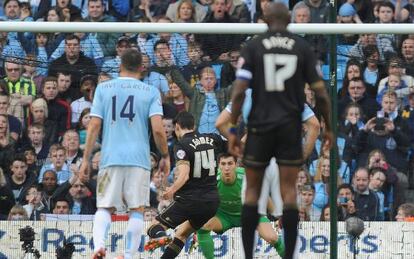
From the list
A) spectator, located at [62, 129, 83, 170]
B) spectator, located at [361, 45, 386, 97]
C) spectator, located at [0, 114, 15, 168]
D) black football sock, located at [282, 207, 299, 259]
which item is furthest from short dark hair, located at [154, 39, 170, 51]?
black football sock, located at [282, 207, 299, 259]

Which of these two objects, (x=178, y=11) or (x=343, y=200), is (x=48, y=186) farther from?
(x=178, y=11)

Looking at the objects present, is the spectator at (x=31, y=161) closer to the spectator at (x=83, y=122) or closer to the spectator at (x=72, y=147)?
the spectator at (x=72, y=147)

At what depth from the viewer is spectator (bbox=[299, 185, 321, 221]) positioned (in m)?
14.2

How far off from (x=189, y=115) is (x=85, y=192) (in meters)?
1.52

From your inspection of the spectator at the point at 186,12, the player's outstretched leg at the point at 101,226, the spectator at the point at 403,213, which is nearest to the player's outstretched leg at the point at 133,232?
the player's outstretched leg at the point at 101,226

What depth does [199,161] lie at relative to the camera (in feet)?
44.8

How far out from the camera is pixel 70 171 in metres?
14.2

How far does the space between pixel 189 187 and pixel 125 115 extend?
2627mm

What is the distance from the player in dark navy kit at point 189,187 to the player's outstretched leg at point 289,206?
126 inches

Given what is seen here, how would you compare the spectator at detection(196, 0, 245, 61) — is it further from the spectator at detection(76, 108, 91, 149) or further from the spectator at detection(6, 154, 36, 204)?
the spectator at detection(6, 154, 36, 204)

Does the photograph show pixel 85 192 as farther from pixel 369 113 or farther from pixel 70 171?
A: pixel 369 113

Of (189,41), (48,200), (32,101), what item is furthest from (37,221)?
(189,41)

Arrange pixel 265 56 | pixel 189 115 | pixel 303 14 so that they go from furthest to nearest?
pixel 303 14, pixel 189 115, pixel 265 56

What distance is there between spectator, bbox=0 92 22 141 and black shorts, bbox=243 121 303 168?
15.3ft
